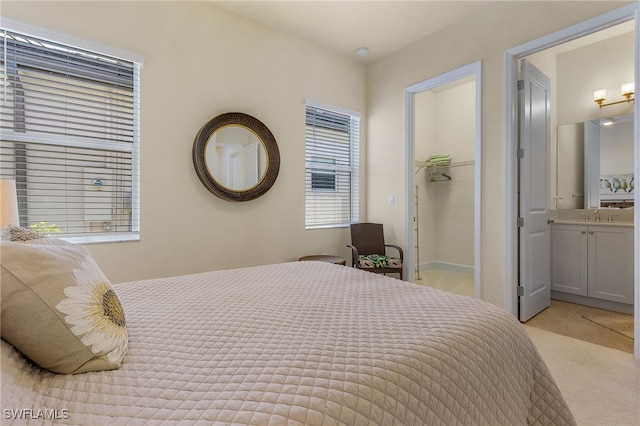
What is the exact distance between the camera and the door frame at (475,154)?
3.02 metres

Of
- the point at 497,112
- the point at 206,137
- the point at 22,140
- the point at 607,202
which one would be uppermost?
the point at 497,112

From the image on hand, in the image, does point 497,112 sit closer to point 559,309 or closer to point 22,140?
point 559,309

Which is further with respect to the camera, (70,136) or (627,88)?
(627,88)

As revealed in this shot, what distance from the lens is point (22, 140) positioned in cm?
215

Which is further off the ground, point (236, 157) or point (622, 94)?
point (622, 94)

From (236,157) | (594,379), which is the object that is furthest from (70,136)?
(594,379)

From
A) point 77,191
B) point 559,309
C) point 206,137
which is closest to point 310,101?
point 206,137

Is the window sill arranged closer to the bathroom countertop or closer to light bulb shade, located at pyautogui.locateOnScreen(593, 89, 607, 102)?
the bathroom countertop

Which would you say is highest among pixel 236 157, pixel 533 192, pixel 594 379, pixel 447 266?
pixel 236 157

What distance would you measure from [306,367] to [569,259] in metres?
3.99

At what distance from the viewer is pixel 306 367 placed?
2.56 feet

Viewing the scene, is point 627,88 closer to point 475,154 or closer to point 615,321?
point 475,154

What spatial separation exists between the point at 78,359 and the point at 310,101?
11.0 ft

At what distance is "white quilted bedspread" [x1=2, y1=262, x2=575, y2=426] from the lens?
65cm
